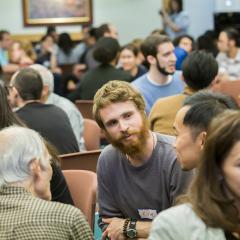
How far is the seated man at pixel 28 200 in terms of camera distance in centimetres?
217

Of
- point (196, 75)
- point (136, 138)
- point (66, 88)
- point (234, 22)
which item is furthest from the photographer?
point (234, 22)

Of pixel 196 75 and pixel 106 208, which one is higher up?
pixel 196 75

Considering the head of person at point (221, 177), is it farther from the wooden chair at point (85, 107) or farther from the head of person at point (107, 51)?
the head of person at point (107, 51)

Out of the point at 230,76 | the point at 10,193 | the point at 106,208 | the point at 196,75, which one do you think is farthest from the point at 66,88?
the point at 10,193

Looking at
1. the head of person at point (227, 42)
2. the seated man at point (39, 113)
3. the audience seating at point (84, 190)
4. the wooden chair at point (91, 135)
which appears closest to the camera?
the audience seating at point (84, 190)

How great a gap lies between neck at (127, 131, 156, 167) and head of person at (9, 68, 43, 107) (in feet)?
6.03

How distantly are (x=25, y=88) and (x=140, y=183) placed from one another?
1934 millimetres

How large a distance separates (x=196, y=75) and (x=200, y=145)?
2.23 m

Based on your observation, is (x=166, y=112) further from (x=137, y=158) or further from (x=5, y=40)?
(x=5, y=40)

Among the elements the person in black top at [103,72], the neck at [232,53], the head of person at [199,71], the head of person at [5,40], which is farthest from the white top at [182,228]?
the head of person at [5,40]

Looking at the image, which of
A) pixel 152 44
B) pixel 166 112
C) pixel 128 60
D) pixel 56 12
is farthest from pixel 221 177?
pixel 56 12

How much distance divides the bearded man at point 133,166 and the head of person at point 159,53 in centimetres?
266

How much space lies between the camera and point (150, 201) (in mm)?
2789

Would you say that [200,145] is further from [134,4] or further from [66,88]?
[134,4]
